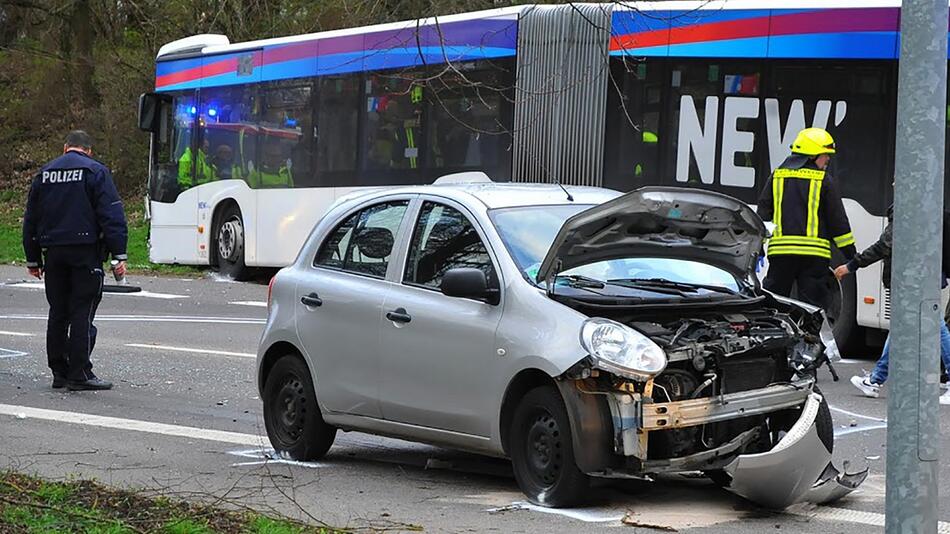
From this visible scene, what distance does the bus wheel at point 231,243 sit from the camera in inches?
911

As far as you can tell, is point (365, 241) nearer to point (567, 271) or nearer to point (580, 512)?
point (567, 271)

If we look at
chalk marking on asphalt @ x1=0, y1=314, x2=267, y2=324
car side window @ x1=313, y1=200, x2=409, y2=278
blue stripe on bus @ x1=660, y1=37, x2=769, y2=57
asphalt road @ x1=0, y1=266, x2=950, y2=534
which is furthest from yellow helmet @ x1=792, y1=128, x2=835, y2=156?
chalk marking on asphalt @ x1=0, y1=314, x2=267, y2=324

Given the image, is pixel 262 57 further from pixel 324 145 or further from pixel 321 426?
pixel 321 426

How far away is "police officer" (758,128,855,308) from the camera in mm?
11656

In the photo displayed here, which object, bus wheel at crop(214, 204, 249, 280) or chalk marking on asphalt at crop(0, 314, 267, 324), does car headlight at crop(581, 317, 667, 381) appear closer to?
chalk marking on asphalt at crop(0, 314, 267, 324)

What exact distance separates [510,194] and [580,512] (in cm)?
194

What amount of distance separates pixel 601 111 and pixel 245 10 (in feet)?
16.4

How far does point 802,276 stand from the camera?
11836mm

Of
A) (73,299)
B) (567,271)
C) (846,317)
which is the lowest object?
(846,317)

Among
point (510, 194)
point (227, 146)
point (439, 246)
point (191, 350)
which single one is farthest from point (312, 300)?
point (227, 146)

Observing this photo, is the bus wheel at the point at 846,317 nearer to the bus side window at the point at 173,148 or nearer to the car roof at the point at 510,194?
the car roof at the point at 510,194

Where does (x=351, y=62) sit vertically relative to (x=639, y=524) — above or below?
above

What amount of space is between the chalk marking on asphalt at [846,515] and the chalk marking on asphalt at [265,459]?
2849 mm

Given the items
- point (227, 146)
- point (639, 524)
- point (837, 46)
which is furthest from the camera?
point (227, 146)
